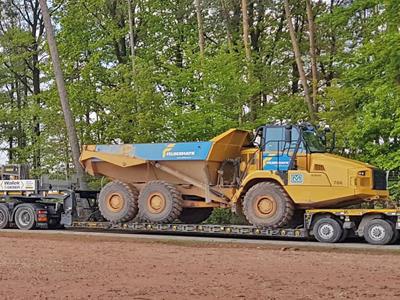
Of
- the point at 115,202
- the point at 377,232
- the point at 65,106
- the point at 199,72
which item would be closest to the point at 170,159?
the point at 115,202

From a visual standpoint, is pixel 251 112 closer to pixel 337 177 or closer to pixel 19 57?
pixel 337 177

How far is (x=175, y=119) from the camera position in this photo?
2789 centimetres

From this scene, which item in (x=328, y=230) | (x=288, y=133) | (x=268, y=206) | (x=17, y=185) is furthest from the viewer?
(x=17, y=185)

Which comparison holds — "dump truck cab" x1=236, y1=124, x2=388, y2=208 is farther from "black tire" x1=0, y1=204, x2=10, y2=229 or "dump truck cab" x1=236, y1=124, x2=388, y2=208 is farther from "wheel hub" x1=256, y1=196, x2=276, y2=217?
"black tire" x1=0, y1=204, x2=10, y2=229

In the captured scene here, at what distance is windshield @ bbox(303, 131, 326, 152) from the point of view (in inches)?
771

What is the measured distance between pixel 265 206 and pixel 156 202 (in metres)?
3.93

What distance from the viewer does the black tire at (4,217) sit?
25.0m

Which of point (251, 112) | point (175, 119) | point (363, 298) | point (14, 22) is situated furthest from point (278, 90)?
point (363, 298)

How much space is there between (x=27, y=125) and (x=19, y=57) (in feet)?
17.4

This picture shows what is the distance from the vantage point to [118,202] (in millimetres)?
22172

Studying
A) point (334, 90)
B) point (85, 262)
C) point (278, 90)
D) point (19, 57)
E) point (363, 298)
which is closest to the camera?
point (363, 298)

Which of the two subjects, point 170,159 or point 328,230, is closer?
point 328,230

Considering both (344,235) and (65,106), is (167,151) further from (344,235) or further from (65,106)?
(65,106)

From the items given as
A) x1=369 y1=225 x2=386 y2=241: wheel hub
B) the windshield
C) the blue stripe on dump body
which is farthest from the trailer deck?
the windshield
